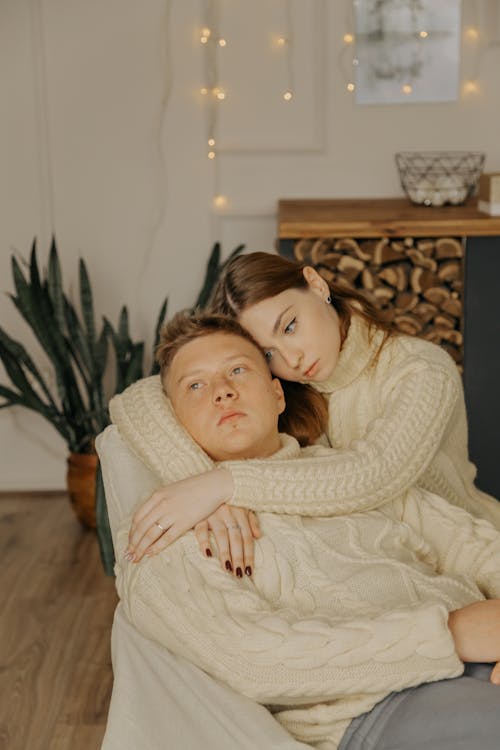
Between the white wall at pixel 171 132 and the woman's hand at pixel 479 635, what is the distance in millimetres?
2400

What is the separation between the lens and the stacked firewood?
3.04 m

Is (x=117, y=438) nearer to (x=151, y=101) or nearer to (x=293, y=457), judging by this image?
(x=293, y=457)

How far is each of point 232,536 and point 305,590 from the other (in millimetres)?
134

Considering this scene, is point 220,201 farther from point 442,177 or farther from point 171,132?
point 442,177

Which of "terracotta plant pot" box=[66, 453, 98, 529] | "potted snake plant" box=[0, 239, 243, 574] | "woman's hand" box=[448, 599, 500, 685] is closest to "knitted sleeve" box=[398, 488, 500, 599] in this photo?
"woman's hand" box=[448, 599, 500, 685]

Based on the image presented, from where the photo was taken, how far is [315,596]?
63.1 inches

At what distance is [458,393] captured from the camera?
1.98 m

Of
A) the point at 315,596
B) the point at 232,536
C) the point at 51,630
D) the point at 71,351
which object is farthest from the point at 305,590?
the point at 71,351

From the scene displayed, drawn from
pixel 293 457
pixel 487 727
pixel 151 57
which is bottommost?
pixel 487 727

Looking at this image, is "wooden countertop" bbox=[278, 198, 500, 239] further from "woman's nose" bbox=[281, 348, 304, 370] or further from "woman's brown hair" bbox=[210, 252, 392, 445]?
"woman's nose" bbox=[281, 348, 304, 370]

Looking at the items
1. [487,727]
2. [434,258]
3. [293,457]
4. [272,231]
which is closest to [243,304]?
[293,457]

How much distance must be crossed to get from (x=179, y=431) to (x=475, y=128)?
2270 millimetres

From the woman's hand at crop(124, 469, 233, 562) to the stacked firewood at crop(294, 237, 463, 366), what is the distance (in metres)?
1.47

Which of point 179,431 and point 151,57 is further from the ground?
point 151,57
